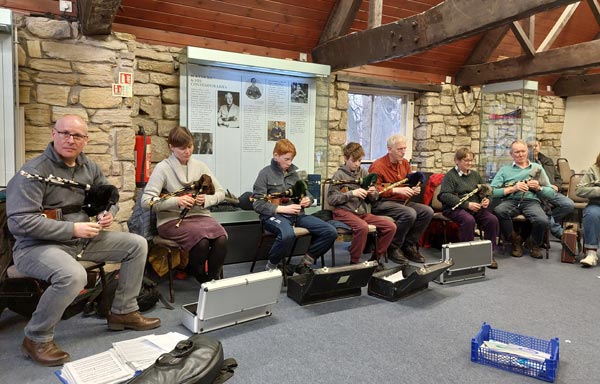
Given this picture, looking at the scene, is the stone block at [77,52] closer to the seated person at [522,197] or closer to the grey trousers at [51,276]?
the grey trousers at [51,276]

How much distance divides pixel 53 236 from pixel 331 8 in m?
3.66

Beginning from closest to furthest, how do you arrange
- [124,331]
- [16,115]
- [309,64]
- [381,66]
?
[124,331] < [16,115] < [309,64] < [381,66]

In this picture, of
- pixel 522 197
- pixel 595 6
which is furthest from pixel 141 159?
pixel 595 6

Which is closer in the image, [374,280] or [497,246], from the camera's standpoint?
[374,280]

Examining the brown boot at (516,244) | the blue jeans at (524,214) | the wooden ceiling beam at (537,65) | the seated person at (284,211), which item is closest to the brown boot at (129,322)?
the seated person at (284,211)

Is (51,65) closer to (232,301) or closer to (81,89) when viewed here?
(81,89)

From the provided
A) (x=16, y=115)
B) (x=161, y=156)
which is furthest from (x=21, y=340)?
(x=161, y=156)

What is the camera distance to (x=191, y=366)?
211 cm

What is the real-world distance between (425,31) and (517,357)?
2.71 m

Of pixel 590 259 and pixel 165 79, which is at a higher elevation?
pixel 165 79

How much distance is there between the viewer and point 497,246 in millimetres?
5234

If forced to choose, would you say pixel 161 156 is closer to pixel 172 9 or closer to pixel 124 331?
pixel 172 9

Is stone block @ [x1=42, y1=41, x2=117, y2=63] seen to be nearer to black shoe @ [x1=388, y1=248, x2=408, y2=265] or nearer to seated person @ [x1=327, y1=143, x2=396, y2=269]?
seated person @ [x1=327, y1=143, x2=396, y2=269]

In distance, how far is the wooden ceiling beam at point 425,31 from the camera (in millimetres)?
3295
